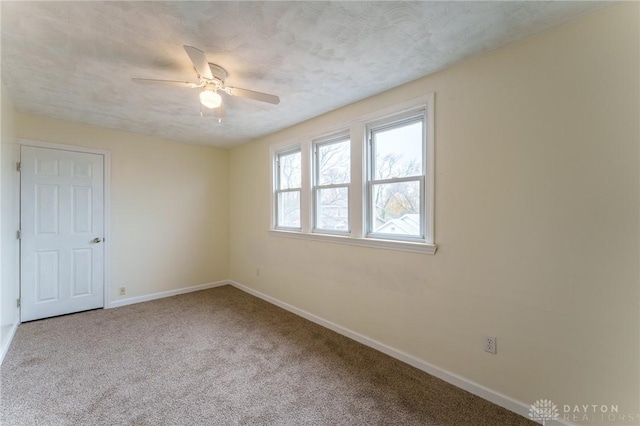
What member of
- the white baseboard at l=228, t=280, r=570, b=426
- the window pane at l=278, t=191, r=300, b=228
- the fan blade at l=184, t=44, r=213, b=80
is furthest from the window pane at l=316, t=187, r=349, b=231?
the fan blade at l=184, t=44, r=213, b=80

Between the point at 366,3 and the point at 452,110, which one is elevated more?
the point at 366,3

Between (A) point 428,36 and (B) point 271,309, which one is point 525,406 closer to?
(A) point 428,36

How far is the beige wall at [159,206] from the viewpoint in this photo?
151 inches

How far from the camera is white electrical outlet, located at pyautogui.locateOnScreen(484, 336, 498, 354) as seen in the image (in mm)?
1957

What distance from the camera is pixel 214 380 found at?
220 centimetres

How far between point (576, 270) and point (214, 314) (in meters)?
3.62

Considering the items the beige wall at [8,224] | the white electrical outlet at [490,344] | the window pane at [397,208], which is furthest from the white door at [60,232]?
the white electrical outlet at [490,344]

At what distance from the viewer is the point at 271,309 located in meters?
3.78

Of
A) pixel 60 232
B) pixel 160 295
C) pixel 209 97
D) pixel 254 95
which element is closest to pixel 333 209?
pixel 254 95

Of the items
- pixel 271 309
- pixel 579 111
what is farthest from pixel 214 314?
pixel 579 111

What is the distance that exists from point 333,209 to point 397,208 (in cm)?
86

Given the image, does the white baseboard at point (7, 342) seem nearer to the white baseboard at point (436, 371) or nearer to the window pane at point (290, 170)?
the white baseboard at point (436, 371)

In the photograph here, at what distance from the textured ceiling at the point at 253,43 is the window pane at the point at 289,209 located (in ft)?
4.43

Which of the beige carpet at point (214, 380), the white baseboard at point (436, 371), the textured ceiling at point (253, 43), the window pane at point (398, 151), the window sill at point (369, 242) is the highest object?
the textured ceiling at point (253, 43)
